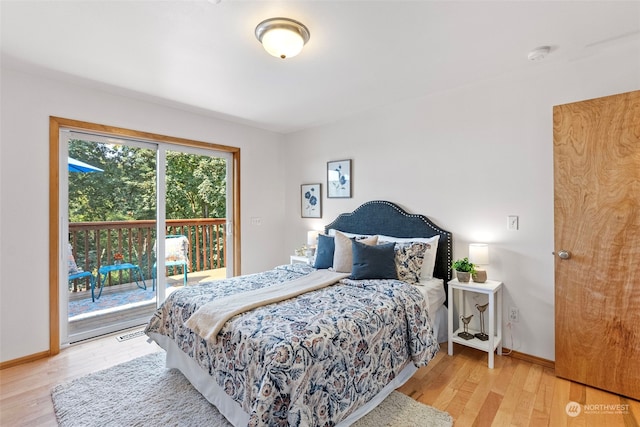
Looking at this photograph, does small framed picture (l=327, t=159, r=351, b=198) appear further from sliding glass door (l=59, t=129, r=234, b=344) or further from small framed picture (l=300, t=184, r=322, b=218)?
sliding glass door (l=59, t=129, r=234, b=344)

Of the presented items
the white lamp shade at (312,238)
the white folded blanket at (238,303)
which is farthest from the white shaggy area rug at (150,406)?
the white lamp shade at (312,238)

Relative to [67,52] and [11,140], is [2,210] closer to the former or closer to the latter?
[11,140]

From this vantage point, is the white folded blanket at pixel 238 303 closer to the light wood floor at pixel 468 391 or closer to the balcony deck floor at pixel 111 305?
the light wood floor at pixel 468 391

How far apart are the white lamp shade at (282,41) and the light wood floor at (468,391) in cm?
251

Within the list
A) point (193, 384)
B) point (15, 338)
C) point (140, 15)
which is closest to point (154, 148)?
point (140, 15)

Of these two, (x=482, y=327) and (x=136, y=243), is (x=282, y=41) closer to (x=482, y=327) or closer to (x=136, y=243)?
(x=136, y=243)

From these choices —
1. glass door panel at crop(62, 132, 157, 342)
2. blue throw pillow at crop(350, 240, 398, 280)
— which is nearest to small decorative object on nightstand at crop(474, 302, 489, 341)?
blue throw pillow at crop(350, 240, 398, 280)

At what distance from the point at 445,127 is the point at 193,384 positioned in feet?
10.3

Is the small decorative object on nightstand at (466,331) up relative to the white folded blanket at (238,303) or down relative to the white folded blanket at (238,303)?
down

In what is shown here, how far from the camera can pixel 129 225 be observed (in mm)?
3301

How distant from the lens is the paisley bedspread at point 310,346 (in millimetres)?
1408

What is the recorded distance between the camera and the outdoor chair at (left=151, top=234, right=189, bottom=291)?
3.54 m

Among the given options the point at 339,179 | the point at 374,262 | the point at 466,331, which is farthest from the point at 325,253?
the point at 466,331

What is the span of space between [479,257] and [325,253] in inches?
56.5
